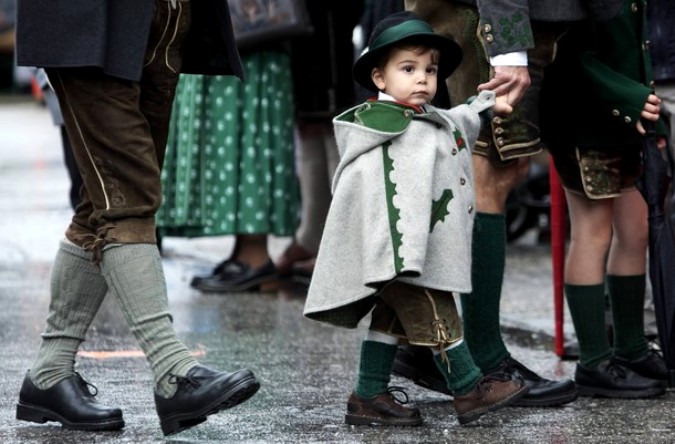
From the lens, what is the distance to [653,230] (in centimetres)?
460

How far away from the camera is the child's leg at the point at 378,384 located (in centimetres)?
413

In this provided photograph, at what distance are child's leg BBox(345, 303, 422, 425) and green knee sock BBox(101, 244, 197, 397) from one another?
519 mm

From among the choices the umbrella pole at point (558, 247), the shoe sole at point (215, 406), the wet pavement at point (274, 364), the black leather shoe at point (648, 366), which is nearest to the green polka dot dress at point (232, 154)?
the wet pavement at point (274, 364)

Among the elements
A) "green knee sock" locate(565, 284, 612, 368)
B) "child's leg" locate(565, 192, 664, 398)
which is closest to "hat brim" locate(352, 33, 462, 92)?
"child's leg" locate(565, 192, 664, 398)

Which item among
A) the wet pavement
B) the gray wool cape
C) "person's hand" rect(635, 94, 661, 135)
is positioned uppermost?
"person's hand" rect(635, 94, 661, 135)

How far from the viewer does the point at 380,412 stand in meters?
4.14

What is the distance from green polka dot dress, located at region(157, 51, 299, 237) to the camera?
7.17m

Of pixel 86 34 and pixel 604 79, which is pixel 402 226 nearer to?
pixel 86 34

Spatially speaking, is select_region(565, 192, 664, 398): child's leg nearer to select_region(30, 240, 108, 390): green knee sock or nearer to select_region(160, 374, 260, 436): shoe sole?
select_region(160, 374, 260, 436): shoe sole

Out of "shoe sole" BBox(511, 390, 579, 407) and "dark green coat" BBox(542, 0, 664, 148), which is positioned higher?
"dark green coat" BBox(542, 0, 664, 148)

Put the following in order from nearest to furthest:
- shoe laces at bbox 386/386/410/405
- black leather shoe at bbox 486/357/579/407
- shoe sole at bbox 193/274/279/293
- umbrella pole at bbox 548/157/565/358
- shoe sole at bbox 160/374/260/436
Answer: shoe sole at bbox 160/374/260/436
shoe laces at bbox 386/386/410/405
black leather shoe at bbox 486/357/579/407
umbrella pole at bbox 548/157/565/358
shoe sole at bbox 193/274/279/293

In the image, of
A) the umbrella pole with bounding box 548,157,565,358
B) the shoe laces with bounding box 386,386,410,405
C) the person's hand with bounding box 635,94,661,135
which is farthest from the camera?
the umbrella pole with bounding box 548,157,565,358

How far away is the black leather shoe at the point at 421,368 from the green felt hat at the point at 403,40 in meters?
0.90

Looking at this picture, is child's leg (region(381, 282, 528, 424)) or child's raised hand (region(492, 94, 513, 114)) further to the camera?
child's raised hand (region(492, 94, 513, 114))
